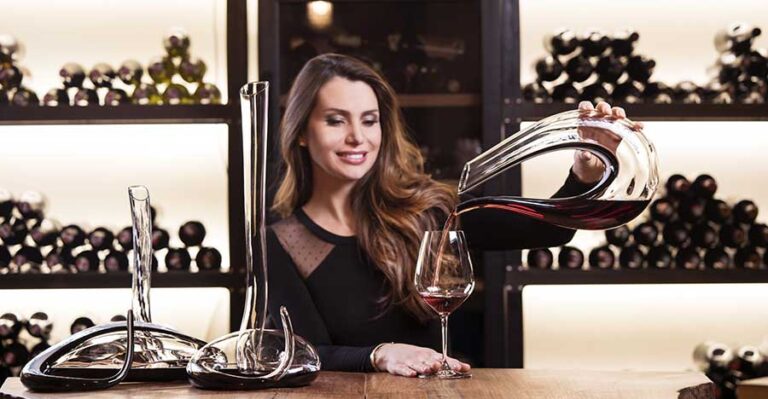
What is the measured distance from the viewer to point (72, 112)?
3418 mm

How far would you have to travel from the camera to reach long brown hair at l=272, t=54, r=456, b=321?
8.84 ft

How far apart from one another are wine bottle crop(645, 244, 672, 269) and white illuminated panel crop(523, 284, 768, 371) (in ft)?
0.44

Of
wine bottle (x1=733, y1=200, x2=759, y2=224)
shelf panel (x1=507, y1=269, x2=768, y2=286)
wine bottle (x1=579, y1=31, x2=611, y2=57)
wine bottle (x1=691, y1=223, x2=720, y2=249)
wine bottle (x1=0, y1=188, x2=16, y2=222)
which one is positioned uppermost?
wine bottle (x1=579, y1=31, x2=611, y2=57)

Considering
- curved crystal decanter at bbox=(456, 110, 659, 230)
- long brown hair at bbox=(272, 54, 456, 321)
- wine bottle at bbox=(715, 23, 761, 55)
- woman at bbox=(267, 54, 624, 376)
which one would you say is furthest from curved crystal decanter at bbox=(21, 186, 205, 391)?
wine bottle at bbox=(715, 23, 761, 55)

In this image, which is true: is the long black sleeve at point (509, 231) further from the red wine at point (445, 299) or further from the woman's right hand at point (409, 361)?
the red wine at point (445, 299)

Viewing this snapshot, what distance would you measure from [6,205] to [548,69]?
1.71 m

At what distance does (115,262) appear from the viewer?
3.43 metres

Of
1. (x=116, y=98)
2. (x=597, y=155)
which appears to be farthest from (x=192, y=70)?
(x=597, y=155)

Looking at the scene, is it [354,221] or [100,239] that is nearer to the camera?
[354,221]

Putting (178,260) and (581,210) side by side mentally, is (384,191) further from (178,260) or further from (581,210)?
(581,210)

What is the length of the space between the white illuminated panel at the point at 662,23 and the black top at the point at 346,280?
103cm

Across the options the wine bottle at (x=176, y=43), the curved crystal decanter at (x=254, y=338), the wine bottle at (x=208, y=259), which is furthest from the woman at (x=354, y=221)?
the curved crystal decanter at (x=254, y=338)

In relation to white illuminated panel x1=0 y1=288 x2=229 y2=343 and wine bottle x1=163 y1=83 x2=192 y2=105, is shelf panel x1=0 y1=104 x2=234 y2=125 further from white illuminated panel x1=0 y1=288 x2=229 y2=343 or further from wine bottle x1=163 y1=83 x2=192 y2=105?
white illuminated panel x1=0 y1=288 x2=229 y2=343

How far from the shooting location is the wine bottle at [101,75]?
3.44 meters
